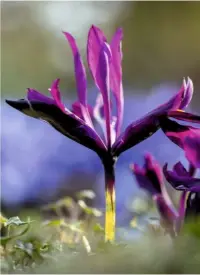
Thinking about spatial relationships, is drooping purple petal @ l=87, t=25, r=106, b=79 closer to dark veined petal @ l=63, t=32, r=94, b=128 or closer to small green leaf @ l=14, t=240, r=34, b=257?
dark veined petal @ l=63, t=32, r=94, b=128

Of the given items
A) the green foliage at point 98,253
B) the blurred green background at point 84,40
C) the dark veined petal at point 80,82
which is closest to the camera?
the green foliage at point 98,253

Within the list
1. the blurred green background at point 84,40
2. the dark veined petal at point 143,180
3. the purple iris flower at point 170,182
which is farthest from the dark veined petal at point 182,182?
the blurred green background at point 84,40

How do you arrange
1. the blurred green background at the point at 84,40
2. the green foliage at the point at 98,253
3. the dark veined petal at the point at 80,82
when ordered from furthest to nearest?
1. the blurred green background at the point at 84,40
2. the dark veined petal at the point at 80,82
3. the green foliage at the point at 98,253

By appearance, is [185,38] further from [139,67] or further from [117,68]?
[117,68]

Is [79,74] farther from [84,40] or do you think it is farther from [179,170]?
[84,40]

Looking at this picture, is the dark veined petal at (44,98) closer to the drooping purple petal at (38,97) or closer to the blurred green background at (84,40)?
the drooping purple petal at (38,97)

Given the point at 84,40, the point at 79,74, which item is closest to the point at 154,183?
the point at 79,74

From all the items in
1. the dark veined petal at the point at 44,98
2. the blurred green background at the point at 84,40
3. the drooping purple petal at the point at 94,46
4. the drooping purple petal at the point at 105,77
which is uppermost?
the blurred green background at the point at 84,40

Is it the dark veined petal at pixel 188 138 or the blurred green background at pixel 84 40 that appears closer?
the dark veined petal at pixel 188 138
